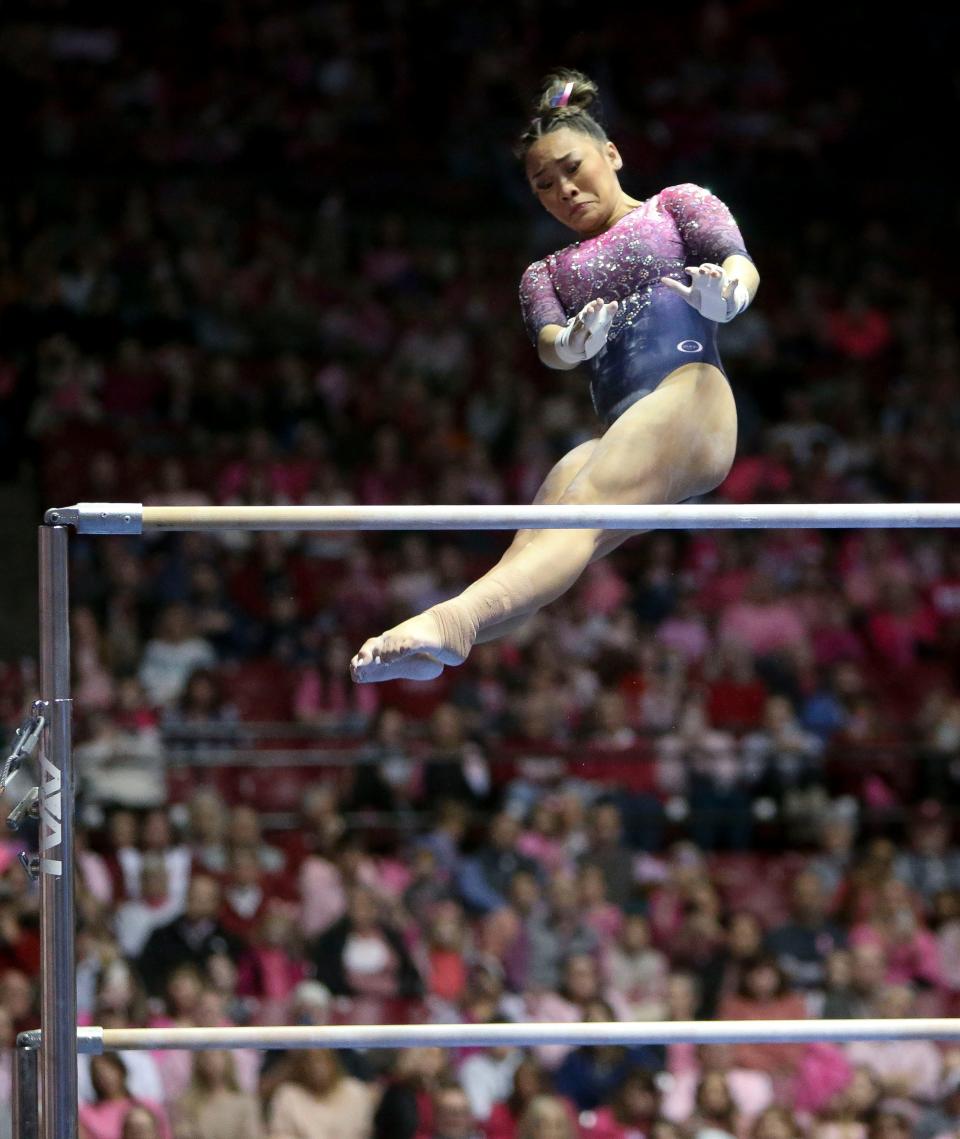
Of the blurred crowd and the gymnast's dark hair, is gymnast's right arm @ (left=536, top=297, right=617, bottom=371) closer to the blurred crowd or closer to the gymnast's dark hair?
the gymnast's dark hair

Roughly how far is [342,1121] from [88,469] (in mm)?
4587

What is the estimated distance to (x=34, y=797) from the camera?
3.16 metres

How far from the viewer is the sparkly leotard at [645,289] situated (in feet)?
12.3

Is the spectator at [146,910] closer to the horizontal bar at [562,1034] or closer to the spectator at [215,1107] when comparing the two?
the spectator at [215,1107]

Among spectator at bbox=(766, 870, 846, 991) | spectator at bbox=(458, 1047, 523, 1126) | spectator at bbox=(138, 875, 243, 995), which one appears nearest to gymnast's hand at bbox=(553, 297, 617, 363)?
spectator at bbox=(458, 1047, 523, 1126)

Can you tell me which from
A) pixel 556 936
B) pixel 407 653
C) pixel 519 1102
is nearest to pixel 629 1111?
pixel 519 1102

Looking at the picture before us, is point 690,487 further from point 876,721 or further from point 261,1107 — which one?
point 876,721

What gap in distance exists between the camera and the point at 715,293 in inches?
138

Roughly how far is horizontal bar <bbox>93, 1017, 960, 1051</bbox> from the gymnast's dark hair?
1934mm

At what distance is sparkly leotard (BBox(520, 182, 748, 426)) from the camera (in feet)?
12.3

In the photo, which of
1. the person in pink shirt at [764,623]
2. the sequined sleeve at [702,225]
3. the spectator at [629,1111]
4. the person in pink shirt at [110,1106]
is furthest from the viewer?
the person in pink shirt at [764,623]

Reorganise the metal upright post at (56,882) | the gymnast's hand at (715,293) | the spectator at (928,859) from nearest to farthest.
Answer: the metal upright post at (56,882) < the gymnast's hand at (715,293) < the spectator at (928,859)

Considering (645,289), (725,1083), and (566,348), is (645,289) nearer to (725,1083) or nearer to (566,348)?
(566,348)

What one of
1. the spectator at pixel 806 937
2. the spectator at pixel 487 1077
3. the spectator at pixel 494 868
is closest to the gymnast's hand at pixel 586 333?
the spectator at pixel 487 1077
